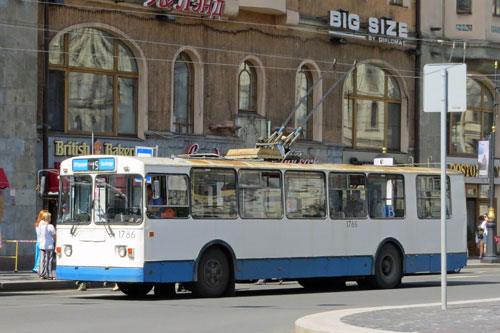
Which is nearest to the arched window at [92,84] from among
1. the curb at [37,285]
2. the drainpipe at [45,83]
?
the drainpipe at [45,83]

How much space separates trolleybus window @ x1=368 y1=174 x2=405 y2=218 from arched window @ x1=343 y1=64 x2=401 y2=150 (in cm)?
1646

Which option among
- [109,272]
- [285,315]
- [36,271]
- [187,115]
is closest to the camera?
[285,315]

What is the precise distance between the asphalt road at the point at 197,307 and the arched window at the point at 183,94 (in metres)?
10.2

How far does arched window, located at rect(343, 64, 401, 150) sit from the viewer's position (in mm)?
45750

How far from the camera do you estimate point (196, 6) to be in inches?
1535

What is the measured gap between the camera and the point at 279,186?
2611cm

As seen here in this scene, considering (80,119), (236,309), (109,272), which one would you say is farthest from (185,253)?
(80,119)

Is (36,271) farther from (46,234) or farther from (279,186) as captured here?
(279,186)

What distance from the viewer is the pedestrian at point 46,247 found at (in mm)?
30094

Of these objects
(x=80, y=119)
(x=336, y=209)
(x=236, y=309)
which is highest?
(x=80, y=119)

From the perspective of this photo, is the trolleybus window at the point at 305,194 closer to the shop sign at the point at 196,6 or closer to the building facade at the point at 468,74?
the shop sign at the point at 196,6

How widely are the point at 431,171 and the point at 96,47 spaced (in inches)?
477

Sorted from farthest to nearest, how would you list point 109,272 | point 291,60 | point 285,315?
point 291,60 → point 109,272 → point 285,315

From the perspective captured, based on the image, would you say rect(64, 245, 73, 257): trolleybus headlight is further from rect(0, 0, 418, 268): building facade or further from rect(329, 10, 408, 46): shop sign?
rect(329, 10, 408, 46): shop sign
